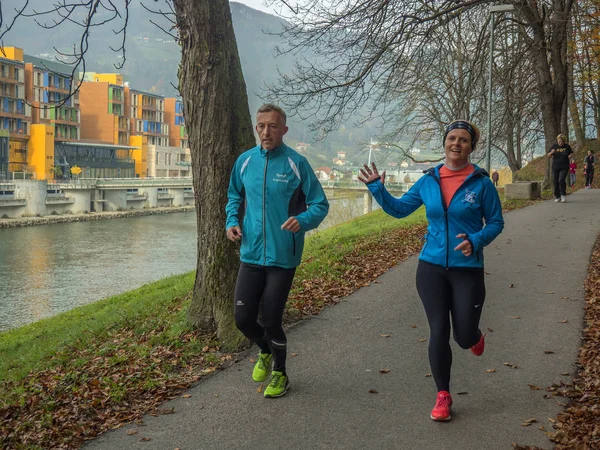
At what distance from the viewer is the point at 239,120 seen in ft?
22.1

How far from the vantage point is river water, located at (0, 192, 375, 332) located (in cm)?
3053

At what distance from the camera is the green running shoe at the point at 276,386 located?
5102 millimetres

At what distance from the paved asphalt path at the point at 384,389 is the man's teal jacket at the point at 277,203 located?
3.53 ft

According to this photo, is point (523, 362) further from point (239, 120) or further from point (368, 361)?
point (239, 120)

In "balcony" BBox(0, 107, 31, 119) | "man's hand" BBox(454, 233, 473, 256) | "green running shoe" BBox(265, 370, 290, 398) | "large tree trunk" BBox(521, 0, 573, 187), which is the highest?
"balcony" BBox(0, 107, 31, 119)

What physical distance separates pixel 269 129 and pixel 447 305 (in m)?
1.70

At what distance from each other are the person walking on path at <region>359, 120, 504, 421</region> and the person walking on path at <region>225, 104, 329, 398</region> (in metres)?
0.80

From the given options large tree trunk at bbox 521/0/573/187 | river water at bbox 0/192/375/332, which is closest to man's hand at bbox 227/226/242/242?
large tree trunk at bbox 521/0/573/187

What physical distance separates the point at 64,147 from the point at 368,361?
96909 millimetres

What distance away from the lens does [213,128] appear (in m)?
6.63

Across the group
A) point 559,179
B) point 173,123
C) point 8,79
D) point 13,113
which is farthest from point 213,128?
point 173,123

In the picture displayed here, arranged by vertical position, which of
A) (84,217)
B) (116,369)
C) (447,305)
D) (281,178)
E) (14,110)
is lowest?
(84,217)

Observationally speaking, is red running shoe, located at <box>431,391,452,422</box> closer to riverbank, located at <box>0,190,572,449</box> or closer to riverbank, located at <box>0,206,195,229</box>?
riverbank, located at <box>0,190,572,449</box>

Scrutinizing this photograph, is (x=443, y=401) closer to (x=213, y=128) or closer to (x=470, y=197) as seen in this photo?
(x=470, y=197)
